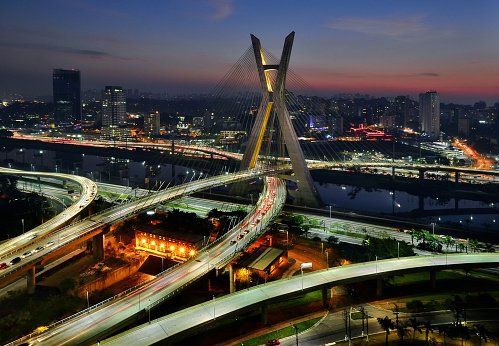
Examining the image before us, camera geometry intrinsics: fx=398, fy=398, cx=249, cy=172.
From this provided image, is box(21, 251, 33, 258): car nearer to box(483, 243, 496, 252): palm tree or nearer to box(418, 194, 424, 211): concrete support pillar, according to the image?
box(483, 243, 496, 252): palm tree

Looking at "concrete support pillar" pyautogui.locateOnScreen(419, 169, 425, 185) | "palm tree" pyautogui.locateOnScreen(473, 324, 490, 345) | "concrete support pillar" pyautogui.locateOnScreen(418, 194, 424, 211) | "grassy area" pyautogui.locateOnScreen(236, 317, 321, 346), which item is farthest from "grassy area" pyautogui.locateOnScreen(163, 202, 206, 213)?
"concrete support pillar" pyautogui.locateOnScreen(419, 169, 425, 185)

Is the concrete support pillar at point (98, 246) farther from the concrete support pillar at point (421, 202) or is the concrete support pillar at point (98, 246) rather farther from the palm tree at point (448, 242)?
the concrete support pillar at point (421, 202)

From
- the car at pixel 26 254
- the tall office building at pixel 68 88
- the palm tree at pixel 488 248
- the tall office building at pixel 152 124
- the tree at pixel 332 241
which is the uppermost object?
the tall office building at pixel 68 88

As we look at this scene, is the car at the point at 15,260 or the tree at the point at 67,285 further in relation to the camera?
the tree at the point at 67,285

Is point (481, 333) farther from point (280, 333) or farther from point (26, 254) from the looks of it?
point (26, 254)

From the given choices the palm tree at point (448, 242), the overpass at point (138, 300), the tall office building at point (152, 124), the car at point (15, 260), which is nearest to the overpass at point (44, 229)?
the car at point (15, 260)

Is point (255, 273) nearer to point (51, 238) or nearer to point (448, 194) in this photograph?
point (51, 238)

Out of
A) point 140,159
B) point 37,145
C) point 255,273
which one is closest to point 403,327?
point 255,273
